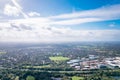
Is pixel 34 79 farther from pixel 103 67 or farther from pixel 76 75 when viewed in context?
pixel 103 67

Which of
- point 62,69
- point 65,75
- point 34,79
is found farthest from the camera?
point 62,69

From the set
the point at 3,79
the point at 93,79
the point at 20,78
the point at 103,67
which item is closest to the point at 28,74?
the point at 20,78

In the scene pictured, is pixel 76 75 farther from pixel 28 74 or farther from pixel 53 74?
pixel 28 74

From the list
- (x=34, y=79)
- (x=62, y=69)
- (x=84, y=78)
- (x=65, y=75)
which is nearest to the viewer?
(x=34, y=79)

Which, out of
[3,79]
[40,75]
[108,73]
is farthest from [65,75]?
[3,79]

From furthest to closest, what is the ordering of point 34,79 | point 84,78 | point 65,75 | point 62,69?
point 62,69 → point 65,75 → point 84,78 → point 34,79

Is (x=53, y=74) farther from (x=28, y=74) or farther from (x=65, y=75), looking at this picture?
(x=28, y=74)

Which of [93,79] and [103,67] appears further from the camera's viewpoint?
[103,67]

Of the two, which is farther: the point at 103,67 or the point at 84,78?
the point at 103,67

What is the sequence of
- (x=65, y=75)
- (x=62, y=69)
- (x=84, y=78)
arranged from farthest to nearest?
(x=62, y=69), (x=65, y=75), (x=84, y=78)
